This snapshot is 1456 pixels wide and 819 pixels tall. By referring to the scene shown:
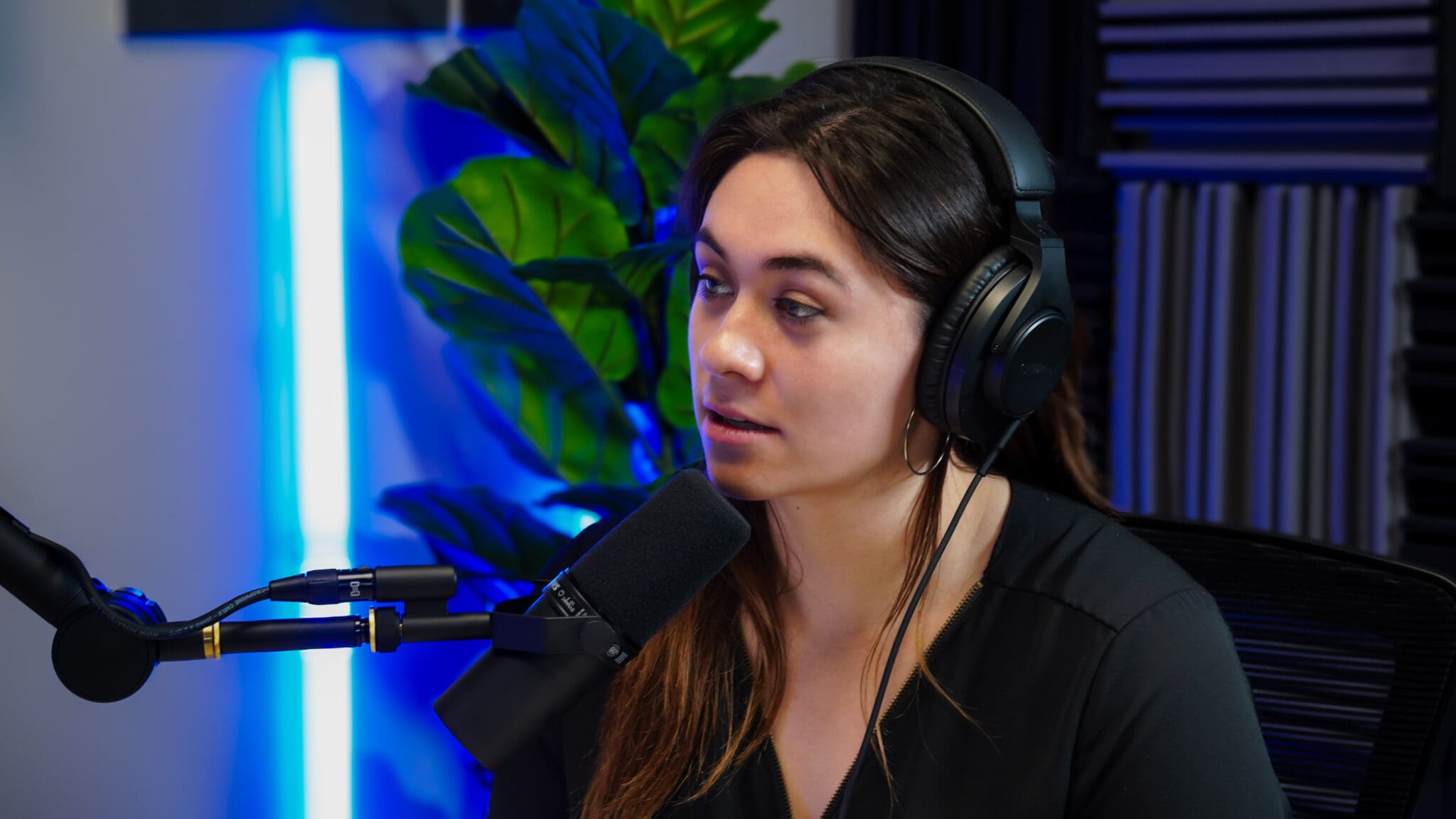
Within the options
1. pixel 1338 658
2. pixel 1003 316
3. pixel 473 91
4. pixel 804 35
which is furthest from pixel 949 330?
pixel 804 35

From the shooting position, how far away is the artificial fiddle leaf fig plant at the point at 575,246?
165 centimetres

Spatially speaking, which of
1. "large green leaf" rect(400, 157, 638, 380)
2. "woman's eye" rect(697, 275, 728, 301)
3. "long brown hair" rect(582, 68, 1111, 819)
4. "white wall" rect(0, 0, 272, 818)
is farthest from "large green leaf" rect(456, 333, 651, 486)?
"woman's eye" rect(697, 275, 728, 301)

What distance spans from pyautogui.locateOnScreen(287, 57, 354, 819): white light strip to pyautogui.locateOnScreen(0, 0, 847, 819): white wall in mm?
51

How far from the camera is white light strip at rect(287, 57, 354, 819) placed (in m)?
1.83

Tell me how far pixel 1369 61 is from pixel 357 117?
1484mm

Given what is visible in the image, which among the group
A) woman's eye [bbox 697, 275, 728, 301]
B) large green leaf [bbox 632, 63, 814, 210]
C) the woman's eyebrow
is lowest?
woman's eye [bbox 697, 275, 728, 301]

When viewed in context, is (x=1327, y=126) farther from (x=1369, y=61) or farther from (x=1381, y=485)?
(x=1381, y=485)

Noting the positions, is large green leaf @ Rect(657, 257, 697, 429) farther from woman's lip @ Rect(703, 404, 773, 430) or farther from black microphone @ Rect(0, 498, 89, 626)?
black microphone @ Rect(0, 498, 89, 626)

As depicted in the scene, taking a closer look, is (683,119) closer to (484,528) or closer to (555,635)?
(484,528)

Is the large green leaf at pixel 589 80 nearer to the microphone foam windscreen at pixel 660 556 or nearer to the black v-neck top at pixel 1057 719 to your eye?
the black v-neck top at pixel 1057 719

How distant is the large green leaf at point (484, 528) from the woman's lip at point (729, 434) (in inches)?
34.3

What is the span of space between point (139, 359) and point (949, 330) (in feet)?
4.28

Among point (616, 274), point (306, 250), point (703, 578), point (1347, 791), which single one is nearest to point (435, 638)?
point (703, 578)

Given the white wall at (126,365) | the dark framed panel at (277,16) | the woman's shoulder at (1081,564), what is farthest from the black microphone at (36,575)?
the dark framed panel at (277,16)
